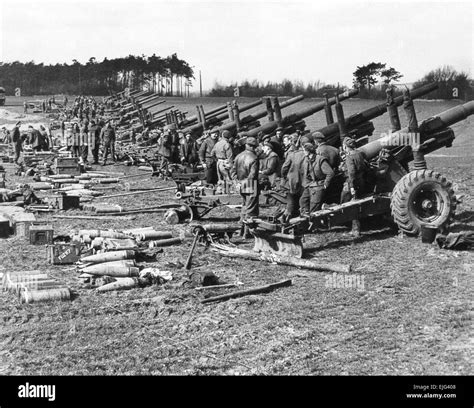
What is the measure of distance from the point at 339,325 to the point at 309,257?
3.05m

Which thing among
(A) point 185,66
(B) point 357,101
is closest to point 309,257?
(B) point 357,101

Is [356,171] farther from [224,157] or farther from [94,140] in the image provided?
[94,140]

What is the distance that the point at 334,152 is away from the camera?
1243 cm

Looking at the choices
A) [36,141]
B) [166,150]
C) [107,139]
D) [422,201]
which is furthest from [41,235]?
[36,141]

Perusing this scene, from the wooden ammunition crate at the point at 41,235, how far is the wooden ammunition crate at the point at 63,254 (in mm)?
1261

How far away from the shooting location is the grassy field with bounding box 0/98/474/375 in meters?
6.46

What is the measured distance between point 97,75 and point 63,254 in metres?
47.1

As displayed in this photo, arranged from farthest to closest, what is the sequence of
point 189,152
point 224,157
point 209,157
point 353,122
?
point 189,152
point 209,157
point 224,157
point 353,122

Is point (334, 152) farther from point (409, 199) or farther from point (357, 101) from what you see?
point (357, 101)

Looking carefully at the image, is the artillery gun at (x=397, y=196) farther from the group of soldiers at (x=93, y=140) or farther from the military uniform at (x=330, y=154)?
the group of soldiers at (x=93, y=140)

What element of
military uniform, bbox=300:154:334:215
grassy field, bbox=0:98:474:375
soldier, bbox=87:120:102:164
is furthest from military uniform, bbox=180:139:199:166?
Answer: grassy field, bbox=0:98:474:375

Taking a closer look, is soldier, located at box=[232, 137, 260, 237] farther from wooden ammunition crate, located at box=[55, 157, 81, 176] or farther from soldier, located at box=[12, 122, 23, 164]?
soldier, located at box=[12, 122, 23, 164]

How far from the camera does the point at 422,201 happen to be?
11.3m
